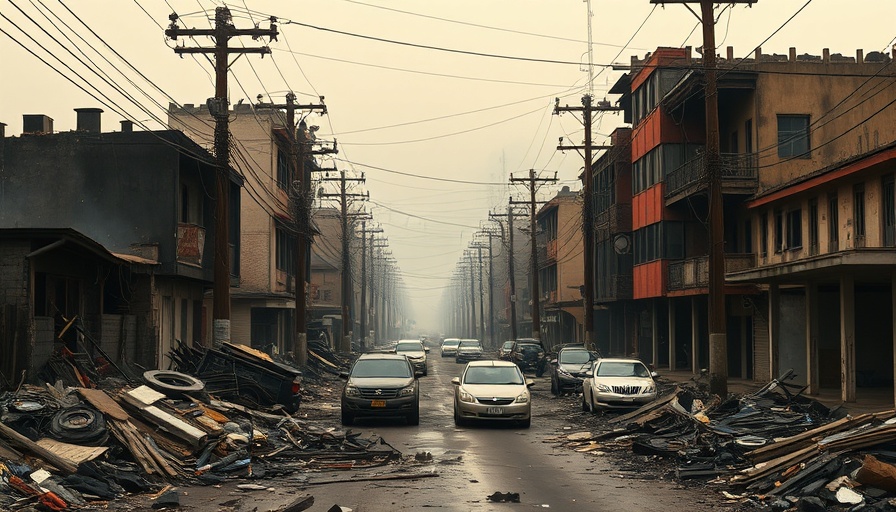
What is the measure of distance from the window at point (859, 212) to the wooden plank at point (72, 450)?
22094 mm

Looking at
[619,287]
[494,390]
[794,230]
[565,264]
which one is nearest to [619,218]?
[619,287]

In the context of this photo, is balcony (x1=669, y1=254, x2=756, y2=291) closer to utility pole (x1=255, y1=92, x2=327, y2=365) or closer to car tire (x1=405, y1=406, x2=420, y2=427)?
utility pole (x1=255, y1=92, x2=327, y2=365)

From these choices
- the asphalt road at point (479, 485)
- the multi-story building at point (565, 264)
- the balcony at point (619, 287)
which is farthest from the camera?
the multi-story building at point (565, 264)

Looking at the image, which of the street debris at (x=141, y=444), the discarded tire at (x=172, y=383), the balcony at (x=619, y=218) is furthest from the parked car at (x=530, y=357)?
the discarded tire at (x=172, y=383)

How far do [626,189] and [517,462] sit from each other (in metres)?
42.2

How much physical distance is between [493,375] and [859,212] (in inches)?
480

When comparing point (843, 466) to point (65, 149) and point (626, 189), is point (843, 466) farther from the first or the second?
point (626, 189)

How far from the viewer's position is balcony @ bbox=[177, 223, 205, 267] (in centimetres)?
3225

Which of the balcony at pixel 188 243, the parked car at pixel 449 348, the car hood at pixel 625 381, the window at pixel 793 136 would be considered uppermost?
the window at pixel 793 136

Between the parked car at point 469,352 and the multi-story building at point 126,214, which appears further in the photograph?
the parked car at point 469,352

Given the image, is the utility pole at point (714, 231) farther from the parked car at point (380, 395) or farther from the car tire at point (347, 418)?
the car tire at point (347, 418)

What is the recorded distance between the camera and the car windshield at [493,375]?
24.5 meters

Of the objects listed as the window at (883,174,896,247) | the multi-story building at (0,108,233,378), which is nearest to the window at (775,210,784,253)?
the window at (883,174,896,247)

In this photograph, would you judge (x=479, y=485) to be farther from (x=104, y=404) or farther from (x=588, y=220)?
(x=588, y=220)
